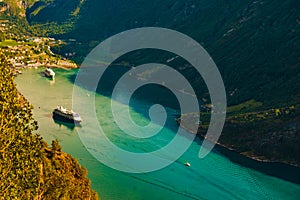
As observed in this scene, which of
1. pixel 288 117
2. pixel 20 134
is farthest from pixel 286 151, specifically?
pixel 20 134

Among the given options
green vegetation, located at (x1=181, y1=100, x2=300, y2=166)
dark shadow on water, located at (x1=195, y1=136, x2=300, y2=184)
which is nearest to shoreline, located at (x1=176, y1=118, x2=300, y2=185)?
dark shadow on water, located at (x1=195, y1=136, x2=300, y2=184)

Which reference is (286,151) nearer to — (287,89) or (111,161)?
(287,89)

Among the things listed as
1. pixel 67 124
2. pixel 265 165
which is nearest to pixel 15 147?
pixel 265 165

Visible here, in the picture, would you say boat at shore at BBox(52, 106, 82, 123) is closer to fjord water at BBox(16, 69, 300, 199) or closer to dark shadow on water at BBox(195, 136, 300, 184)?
fjord water at BBox(16, 69, 300, 199)

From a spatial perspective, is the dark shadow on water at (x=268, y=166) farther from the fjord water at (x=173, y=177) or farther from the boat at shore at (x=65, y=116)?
the boat at shore at (x=65, y=116)

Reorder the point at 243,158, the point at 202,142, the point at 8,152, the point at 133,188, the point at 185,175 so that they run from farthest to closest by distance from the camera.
Answer: the point at 202,142
the point at 243,158
the point at 185,175
the point at 133,188
the point at 8,152

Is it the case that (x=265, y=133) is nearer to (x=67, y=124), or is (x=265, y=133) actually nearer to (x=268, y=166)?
(x=268, y=166)
